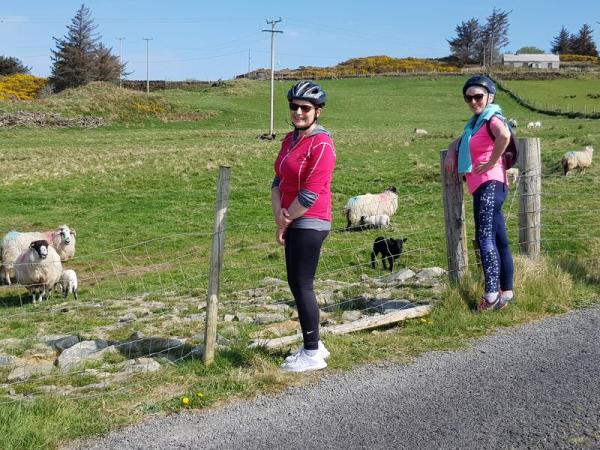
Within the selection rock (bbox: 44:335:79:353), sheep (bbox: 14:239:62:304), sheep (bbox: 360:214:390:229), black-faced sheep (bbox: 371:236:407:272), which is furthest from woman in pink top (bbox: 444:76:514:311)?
sheep (bbox: 360:214:390:229)

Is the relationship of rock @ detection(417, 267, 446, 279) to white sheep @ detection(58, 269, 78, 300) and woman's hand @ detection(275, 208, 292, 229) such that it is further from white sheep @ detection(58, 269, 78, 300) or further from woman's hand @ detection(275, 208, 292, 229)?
white sheep @ detection(58, 269, 78, 300)

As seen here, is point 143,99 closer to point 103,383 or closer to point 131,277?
point 131,277

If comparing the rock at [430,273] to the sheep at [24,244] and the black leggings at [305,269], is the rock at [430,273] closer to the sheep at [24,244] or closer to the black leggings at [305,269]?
the black leggings at [305,269]

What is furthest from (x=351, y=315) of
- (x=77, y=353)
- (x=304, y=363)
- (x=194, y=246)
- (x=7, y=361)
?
(x=194, y=246)

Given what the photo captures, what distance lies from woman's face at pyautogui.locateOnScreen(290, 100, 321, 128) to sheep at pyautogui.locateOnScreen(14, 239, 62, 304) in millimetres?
8578

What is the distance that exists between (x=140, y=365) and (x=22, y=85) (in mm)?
85682

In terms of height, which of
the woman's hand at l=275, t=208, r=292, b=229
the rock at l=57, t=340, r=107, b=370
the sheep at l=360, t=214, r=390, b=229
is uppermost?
the woman's hand at l=275, t=208, r=292, b=229

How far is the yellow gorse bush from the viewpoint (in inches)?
3049

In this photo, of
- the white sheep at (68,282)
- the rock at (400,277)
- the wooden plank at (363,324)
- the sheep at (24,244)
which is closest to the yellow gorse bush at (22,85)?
the sheep at (24,244)

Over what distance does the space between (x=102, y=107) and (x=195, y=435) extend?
57.8 metres

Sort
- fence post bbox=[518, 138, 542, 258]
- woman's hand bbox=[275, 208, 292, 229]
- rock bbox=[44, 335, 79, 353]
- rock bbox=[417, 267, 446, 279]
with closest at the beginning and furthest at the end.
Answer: woman's hand bbox=[275, 208, 292, 229]
rock bbox=[44, 335, 79, 353]
fence post bbox=[518, 138, 542, 258]
rock bbox=[417, 267, 446, 279]

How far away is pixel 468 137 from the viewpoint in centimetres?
635

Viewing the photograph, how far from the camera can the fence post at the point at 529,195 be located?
7.56m

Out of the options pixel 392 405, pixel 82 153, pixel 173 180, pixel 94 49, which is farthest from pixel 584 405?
pixel 94 49
